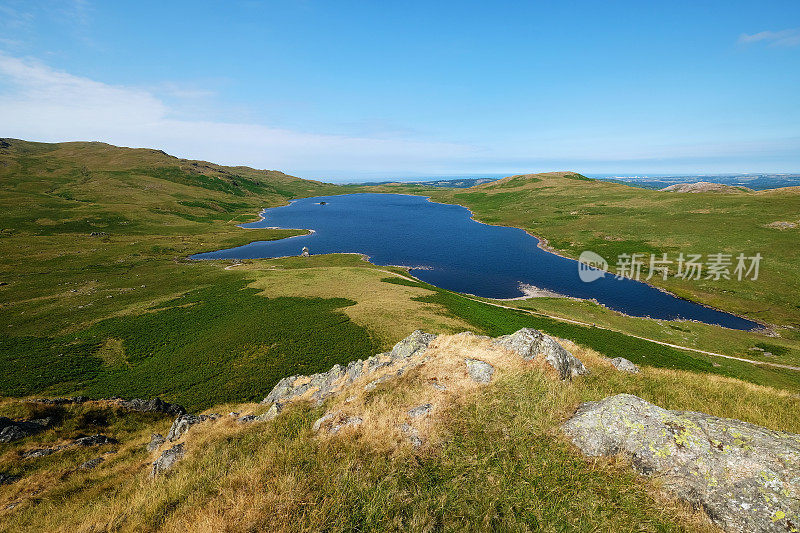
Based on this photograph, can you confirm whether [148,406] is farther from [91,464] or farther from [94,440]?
[91,464]

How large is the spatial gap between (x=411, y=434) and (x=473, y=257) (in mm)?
101767

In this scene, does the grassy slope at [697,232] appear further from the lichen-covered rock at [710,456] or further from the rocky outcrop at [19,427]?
the rocky outcrop at [19,427]

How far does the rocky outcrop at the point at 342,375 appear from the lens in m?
19.8

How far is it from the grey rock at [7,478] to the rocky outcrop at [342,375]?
11824 mm

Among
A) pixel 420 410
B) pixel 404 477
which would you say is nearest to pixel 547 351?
pixel 420 410

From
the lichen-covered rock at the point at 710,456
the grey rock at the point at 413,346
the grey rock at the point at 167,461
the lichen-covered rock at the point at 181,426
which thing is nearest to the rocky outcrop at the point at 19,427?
the lichen-covered rock at the point at 181,426

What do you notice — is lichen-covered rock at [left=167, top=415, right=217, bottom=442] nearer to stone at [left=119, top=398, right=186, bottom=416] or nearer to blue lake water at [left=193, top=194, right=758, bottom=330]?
stone at [left=119, top=398, right=186, bottom=416]

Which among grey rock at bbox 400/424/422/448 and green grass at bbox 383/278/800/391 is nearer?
grey rock at bbox 400/424/422/448

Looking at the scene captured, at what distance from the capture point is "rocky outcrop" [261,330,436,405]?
19.8m

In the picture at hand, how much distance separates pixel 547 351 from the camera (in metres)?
16.4

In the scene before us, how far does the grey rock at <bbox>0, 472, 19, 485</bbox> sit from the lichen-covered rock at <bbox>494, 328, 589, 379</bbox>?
25.9 meters

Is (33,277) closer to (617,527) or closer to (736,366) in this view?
(617,527)

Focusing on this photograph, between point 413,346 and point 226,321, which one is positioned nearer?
point 413,346

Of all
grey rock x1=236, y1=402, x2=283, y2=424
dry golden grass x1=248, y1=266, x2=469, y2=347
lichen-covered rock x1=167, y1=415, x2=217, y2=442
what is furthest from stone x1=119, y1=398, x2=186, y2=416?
dry golden grass x1=248, y1=266, x2=469, y2=347
